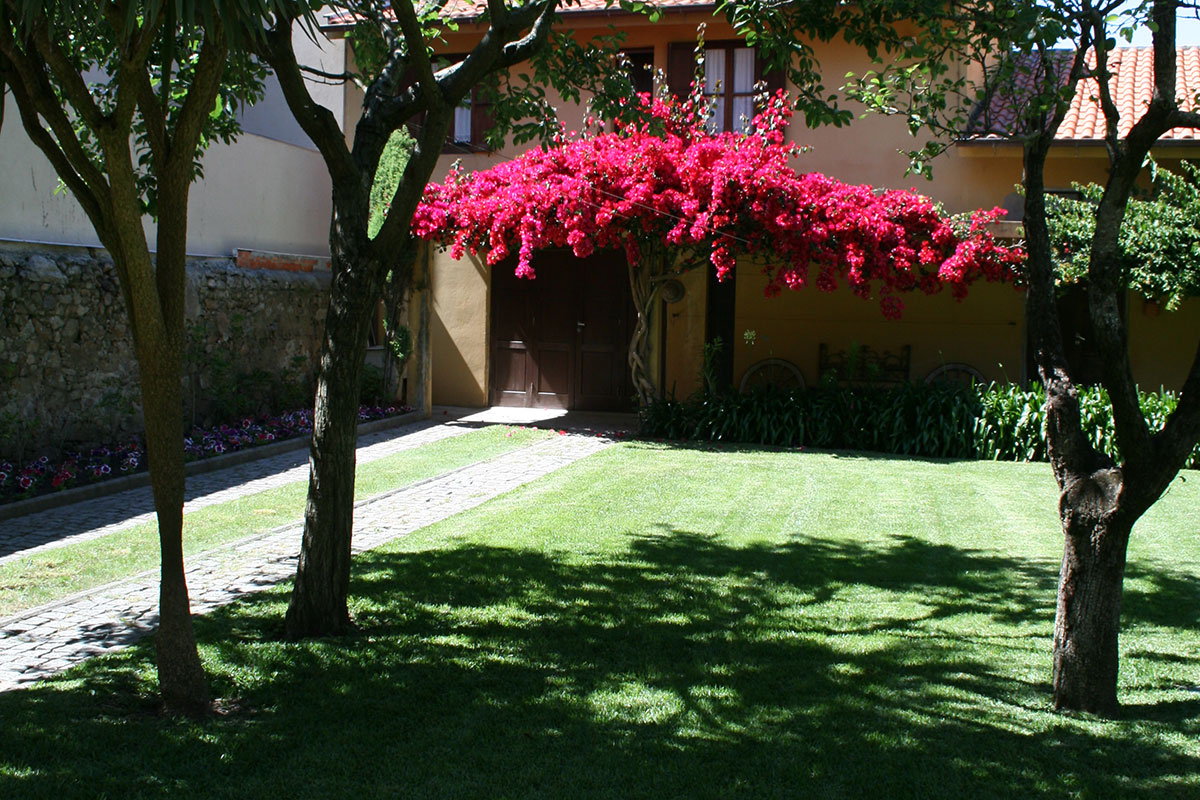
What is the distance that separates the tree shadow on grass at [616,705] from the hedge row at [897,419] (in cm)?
550

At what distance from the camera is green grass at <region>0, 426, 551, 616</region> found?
235 inches

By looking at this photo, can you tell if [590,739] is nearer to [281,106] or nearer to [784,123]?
[784,123]

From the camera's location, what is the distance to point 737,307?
1513cm

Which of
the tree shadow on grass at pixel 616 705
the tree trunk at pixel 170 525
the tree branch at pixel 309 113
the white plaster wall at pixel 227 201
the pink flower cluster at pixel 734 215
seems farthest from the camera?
the pink flower cluster at pixel 734 215

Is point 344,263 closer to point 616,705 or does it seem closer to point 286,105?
point 616,705

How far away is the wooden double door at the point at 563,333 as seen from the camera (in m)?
15.1

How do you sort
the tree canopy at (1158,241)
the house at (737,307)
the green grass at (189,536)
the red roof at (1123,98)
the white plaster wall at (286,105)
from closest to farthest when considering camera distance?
the green grass at (189,536) < the tree canopy at (1158,241) < the red roof at (1123,98) < the house at (737,307) < the white plaster wall at (286,105)

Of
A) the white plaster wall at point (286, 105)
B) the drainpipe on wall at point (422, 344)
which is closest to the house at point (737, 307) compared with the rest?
the drainpipe on wall at point (422, 344)

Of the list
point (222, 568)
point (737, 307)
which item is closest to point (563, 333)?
point (737, 307)

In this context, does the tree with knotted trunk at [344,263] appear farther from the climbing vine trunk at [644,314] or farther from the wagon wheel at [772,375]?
the wagon wheel at [772,375]

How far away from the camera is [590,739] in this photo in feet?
12.9

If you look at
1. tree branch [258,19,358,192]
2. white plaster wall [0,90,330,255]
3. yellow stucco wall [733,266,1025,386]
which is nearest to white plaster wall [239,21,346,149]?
white plaster wall [0,90,330,255]

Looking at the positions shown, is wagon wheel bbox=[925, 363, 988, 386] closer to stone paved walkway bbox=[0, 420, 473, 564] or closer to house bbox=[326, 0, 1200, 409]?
house bbox=[326, 0, 1200, 409]

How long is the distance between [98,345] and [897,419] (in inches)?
334
